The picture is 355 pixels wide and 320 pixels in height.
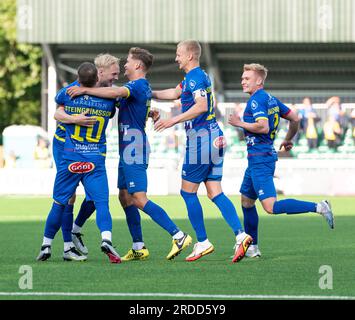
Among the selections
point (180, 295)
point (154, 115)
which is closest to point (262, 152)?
point (154, 115)

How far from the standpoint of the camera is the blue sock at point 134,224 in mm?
11586

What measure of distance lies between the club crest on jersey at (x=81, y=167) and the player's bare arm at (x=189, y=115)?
75 centimetres

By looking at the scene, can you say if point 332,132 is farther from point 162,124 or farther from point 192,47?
point 162,124

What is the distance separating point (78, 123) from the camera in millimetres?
10984

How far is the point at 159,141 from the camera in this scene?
2928cm

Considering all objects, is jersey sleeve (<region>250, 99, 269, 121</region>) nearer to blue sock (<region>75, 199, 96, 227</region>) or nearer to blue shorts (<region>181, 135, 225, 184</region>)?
blue shorts (<region>181, 135, 225, 184</region>)

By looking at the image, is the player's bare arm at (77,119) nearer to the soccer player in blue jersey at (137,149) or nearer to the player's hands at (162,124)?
the soccer player in blue jersey at (137,149)

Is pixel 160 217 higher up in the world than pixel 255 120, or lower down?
lower down

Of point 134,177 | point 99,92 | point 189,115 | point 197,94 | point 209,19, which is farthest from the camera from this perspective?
point 209,19

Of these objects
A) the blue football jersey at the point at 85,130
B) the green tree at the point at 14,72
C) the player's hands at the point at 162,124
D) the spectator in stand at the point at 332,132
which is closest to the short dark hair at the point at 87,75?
the blue football jersey at the point at 85,130

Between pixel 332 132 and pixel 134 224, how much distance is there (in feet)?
60.9

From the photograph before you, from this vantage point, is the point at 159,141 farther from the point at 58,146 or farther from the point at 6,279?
the point at 6,279
